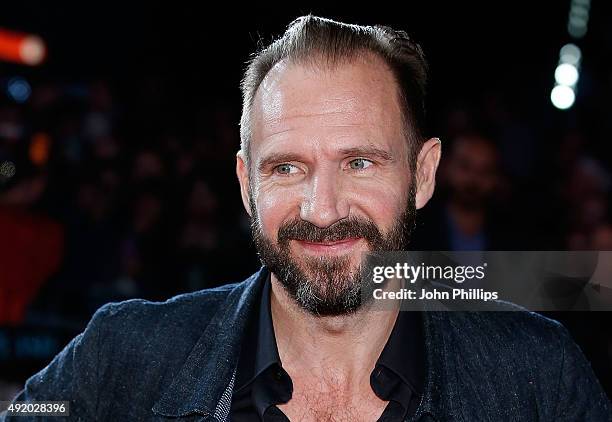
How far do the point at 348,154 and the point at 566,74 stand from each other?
520cm

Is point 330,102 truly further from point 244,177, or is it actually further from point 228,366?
point 228,366

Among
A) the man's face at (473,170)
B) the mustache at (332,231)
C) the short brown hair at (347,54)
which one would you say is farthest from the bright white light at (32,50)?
the mustache at (332,231)

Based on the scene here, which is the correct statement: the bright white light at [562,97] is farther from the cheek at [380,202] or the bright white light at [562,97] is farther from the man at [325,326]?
the cheek at [380,202]

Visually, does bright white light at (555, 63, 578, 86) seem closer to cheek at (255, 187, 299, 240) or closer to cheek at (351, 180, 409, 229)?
cheek at (351, 180, 409, 229)

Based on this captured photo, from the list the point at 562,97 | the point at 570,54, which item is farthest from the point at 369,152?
the point at 570,54

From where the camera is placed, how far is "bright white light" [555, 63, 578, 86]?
6465mm

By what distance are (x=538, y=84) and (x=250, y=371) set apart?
515 cm

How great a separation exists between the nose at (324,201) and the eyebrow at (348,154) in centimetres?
6

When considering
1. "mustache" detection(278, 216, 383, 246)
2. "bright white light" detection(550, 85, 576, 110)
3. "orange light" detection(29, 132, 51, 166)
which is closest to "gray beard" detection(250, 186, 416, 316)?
"mustache" detection(278, 216, 383, 246)

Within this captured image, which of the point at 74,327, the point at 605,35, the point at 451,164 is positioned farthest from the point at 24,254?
the point at 605,35

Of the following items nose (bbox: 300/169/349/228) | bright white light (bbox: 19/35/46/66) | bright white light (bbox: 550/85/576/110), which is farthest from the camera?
bright white light (bbox: 19/35/46/66)

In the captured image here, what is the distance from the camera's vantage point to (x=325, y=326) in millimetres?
1972

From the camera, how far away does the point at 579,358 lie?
198 cm

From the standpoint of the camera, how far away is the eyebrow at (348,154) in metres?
1.88
